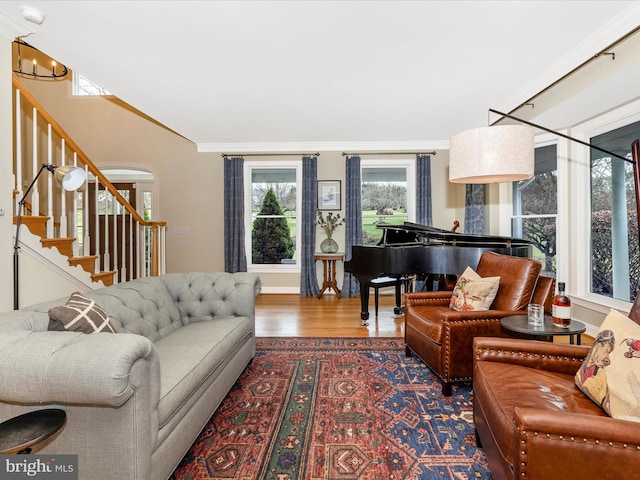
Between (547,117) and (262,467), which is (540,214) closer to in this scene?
(547,117)

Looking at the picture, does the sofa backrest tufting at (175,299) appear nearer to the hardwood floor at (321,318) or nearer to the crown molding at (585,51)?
the hardwood floor at (321,318)

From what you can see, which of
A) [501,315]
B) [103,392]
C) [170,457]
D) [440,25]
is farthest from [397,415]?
[440,25]

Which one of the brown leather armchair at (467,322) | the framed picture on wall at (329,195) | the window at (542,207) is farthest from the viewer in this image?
the framed picture on wall at (329,195)

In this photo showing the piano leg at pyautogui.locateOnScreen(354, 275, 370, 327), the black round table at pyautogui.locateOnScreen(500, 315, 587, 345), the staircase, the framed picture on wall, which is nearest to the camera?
the black round table at pyautogui.locateOnScreen(500, 315, 587, 345)

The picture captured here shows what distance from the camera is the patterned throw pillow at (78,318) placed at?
4.63ft

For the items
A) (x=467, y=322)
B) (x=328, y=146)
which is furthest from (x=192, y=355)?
(x=328, y=146)

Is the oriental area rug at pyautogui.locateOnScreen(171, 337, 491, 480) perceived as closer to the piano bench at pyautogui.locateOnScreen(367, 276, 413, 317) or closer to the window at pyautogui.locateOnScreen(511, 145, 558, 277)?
→ the piano bench at pyautogui.locateOnScreen(367, 276, 413, 317)

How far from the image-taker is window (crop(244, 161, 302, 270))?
573cm

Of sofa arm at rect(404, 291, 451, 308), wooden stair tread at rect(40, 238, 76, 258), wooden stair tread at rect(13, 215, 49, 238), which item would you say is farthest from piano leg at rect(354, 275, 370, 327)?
wooden stair tread at rect(13, 215, 49, 238)

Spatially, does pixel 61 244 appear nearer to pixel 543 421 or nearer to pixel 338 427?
pixel 338 427

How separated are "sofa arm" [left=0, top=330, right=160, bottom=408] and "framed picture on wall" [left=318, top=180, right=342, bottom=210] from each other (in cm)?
459

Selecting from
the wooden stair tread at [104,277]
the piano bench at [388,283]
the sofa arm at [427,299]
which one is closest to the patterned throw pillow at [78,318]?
the wooden stair tread at [104,277]

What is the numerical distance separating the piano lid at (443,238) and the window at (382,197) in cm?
166

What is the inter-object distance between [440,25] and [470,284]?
1.97m
